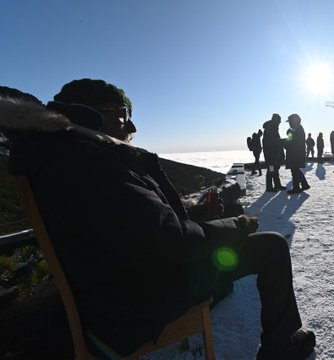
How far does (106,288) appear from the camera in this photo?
1.49 meters

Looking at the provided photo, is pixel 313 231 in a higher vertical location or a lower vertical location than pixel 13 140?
lower

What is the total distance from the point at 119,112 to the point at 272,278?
53.3 inches

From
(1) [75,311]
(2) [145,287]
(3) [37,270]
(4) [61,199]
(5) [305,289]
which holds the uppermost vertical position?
(4) [61,199]

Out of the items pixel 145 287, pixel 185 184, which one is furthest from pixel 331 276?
pixel 185 184

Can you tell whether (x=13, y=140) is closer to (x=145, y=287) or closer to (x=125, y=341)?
(x=145, y=287)

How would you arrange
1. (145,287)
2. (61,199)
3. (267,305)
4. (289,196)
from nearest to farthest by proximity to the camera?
(61,199), (145,287), (267,305), (289,196)

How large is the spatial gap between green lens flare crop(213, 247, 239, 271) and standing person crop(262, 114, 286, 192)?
7760 millimetres

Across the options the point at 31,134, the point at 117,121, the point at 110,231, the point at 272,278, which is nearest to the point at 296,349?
the point at 272,278

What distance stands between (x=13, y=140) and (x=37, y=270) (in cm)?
214

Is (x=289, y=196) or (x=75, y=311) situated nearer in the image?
(x=75, y=311)

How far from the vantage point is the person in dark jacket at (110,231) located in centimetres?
137

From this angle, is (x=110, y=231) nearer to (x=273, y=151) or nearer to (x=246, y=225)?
(x=246, y=225)

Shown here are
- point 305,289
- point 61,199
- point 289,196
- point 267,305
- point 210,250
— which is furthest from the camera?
point 289,196

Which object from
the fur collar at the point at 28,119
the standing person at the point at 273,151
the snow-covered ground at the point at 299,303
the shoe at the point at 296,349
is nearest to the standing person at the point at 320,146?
the standing person at the point at 273,151
